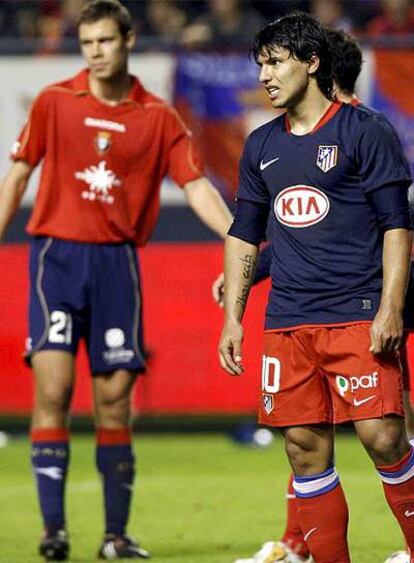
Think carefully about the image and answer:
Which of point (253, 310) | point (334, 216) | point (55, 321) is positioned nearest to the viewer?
point (334, 216)

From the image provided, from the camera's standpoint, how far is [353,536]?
26.6ft

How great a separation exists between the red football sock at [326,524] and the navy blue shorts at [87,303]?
1.88m

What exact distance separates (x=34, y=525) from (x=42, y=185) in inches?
76.5

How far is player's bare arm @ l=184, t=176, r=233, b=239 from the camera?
26.5ft

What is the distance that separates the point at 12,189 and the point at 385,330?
2639 mm

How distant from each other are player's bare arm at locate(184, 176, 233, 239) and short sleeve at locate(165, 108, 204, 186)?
4 cm

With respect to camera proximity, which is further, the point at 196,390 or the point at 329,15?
the point at 329,15

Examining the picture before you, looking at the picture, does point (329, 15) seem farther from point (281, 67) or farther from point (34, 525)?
point (281, 67)

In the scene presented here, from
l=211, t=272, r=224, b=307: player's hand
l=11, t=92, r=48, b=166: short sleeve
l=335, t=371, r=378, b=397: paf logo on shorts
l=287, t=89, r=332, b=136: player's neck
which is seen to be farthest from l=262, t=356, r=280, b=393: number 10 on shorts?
l=11, t=92, r=48, b=166: short sleeve

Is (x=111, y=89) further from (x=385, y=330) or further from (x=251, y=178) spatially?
(x=385, y=330)

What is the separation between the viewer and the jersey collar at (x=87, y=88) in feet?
26.1

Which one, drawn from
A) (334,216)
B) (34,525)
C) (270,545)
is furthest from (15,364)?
(334,216)

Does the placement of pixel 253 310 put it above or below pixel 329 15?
below

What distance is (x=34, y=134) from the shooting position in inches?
312
